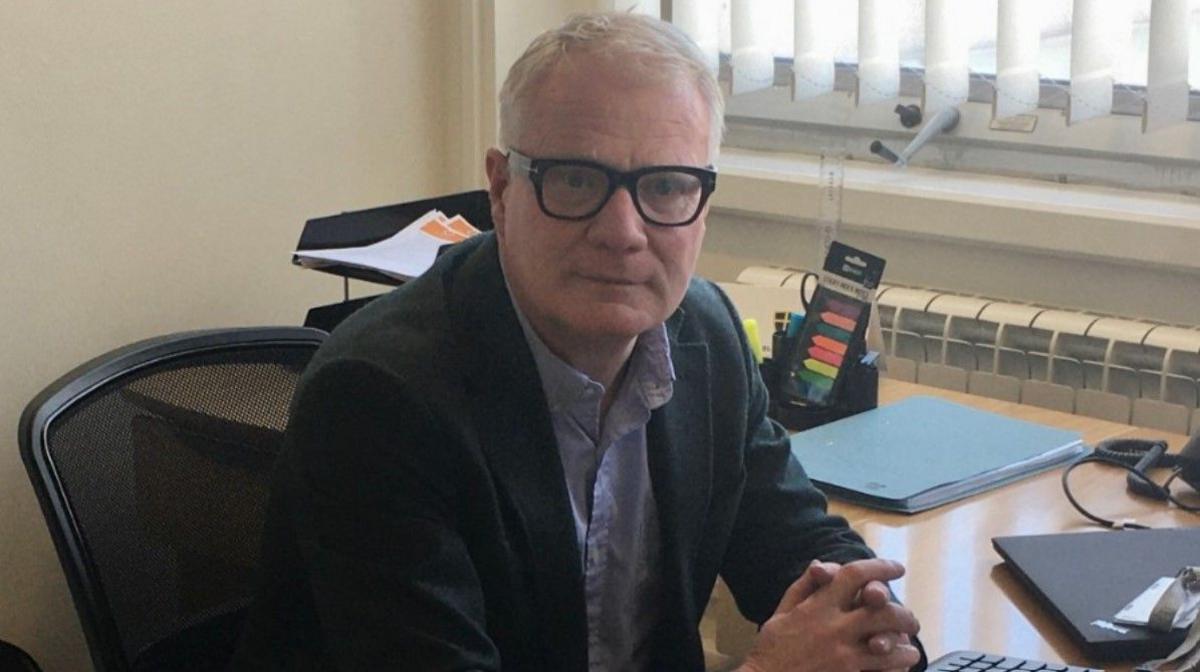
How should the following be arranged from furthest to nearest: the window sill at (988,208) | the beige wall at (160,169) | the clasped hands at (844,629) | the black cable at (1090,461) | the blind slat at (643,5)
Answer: the blind slat at (643,5)
the window sill at (988,208)
the beige wall at (160,169)
the black cable at (1090,461)
the clasped hands at (844,629)

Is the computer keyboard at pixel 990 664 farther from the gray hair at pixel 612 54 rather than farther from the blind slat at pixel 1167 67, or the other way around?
the blind slat at pixel 1167 67

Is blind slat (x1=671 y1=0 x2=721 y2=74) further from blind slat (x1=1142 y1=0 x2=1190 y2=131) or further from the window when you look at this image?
blind slat (x1=1142 y1=0 x2=1190 y2=131)

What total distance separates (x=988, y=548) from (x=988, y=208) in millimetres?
873

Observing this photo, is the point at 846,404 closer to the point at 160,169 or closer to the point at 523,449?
the point at 523,449

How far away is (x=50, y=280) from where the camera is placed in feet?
6.84

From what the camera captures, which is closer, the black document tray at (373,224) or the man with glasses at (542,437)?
the man with glasses at (542,437)

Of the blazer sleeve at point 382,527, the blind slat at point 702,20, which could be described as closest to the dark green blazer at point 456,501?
the blazer sleeve at point 382,527

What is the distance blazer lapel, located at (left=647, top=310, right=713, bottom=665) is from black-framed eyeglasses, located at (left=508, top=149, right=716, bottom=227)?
0.63 ft

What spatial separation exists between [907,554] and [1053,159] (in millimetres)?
1085

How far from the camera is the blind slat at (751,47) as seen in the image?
2.73 meters

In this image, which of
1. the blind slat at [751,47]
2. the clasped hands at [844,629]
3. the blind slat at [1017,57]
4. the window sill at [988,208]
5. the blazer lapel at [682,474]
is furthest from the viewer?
the blind slat at [751,47]

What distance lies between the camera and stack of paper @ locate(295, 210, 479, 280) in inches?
84.1

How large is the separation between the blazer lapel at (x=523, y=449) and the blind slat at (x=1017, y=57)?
1.32m

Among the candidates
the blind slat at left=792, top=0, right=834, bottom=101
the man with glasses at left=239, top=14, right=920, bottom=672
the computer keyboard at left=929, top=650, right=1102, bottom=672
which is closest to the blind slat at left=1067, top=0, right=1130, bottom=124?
the blind slat at left=792, top=0, right=834, bottom=101
